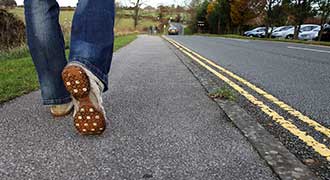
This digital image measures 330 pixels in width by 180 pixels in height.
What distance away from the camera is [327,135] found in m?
2.07

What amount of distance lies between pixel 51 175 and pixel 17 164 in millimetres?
219

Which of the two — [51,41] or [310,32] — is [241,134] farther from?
[310,32]

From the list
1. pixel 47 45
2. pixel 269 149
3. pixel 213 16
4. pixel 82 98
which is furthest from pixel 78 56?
pixel 213 16

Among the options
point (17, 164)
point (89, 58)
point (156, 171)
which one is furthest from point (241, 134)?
→ point (17, 164)

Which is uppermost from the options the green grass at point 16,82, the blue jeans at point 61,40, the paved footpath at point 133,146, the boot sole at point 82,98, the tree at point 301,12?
the tree at point 301,12

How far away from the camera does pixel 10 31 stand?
9.66 metres

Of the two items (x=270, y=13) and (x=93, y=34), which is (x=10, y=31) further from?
(x=270, y=13)

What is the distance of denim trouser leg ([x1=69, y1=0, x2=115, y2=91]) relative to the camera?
1902 millimetres

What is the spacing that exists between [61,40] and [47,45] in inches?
4.5

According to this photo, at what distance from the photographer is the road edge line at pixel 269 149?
148 cm

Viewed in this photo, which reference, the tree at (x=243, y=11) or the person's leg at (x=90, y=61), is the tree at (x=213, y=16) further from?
the person's leg at (x=90, y=61)

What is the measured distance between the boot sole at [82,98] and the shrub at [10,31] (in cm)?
832

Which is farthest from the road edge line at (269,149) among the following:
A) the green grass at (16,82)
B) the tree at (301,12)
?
the tree at (301,12)

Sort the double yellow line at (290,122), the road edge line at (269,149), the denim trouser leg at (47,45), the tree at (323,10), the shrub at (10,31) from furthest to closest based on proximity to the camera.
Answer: the tree at (323,10) → the shrub at (10,31) → the denim trouser leg at (47,45) → the double yellow line at (290,122) → the road edge line at (269,149)
